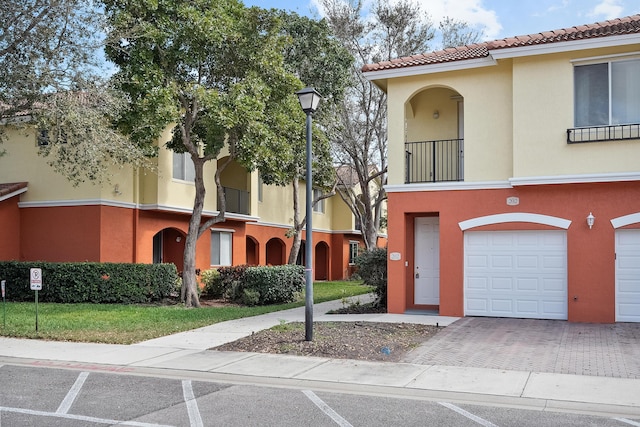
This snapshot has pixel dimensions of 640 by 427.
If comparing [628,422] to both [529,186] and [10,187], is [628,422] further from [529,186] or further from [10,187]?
[10,187]

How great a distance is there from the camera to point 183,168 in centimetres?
2406

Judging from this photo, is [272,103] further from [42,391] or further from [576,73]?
[42,391]

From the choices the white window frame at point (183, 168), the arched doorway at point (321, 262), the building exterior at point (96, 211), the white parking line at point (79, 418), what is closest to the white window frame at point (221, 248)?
the building exterior at point (96, 211)

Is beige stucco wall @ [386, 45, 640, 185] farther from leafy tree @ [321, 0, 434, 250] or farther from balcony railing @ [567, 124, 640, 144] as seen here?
leafy tree @ [321, 0, 434, 250]

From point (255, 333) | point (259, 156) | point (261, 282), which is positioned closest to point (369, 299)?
point (261, 282)

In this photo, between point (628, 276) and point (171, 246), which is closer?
point (628, 276)

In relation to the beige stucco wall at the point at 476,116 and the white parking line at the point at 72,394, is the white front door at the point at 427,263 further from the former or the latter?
the white parking line at the point at 72,394

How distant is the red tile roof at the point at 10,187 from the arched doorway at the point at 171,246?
5.53 m

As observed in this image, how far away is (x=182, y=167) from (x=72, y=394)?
644 inches

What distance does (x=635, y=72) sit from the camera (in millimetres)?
14383

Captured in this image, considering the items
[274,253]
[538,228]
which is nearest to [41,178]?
[538,228]

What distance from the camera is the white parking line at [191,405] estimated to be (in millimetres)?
6963

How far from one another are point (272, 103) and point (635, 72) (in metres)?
9.85

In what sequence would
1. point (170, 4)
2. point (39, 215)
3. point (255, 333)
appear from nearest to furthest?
point (255, 333) < point (170, 4) < point (39, 215)
